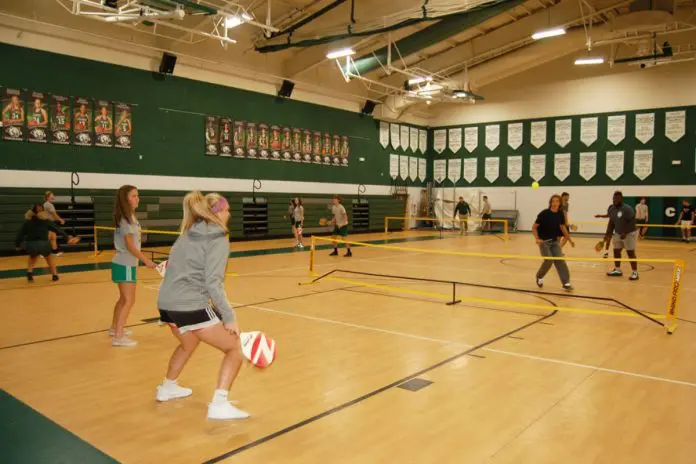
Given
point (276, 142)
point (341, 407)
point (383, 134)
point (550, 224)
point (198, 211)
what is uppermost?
point (383, 134)

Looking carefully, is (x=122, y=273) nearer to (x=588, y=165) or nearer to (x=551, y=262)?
(x=551, y=262)

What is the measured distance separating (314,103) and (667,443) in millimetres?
22484

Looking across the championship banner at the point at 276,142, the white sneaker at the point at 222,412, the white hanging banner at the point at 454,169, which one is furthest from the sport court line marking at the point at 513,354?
the white hanging banner at the point at 454,169

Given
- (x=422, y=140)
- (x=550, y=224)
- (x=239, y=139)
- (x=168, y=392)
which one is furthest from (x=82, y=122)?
(x=422, y=140)

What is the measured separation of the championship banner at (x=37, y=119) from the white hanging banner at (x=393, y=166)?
1739 centimetres

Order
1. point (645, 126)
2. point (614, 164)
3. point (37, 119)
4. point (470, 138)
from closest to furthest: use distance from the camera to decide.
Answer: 1. point (37, 119)
2. point (645, 126)
3. point (614, 164)
4. point (470, 138)

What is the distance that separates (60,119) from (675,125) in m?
24.9

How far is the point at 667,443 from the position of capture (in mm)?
3688

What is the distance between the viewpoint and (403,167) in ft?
99.0

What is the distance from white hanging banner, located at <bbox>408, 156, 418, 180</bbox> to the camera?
30.8 metres

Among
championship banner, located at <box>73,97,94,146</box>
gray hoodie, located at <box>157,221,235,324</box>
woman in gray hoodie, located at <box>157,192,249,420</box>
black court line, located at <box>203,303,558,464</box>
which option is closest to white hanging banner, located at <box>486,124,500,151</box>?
championship banner, located at <box>73,97,94,146</box>

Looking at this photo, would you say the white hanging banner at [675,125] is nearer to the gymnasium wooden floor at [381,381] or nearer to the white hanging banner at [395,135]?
the white hanging banner at [395,135]

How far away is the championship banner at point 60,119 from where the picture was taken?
631 inches

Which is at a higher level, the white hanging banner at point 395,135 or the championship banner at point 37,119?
the white hanging banner at point 395,135
